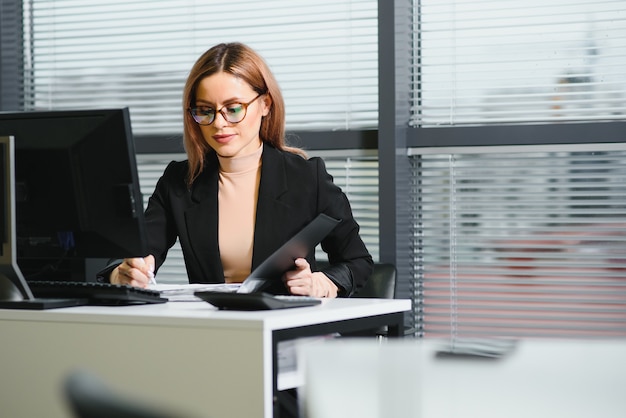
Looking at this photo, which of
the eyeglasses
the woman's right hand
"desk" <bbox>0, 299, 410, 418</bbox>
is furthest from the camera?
the eyeglasses

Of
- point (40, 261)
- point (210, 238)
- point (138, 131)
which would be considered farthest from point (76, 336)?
point (138, 131)

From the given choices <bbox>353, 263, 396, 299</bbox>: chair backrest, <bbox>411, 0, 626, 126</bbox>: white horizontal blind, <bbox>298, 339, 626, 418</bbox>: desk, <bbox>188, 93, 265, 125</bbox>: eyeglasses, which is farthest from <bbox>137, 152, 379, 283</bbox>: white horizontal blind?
<bbox>298, 339, 626, 418</bbox>: desk

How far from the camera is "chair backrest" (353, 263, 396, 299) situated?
9.67 feet

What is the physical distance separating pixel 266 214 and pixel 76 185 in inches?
28.1

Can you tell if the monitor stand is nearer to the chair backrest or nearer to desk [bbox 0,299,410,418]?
desk [bbox 0,299,410,418]

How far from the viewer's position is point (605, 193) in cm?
338

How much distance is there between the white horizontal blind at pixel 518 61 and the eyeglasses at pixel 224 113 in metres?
1.36

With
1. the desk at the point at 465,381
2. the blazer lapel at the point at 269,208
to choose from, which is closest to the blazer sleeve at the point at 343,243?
the blazer lapel at the point at 269,208

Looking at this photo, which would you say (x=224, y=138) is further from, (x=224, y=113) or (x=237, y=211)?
(x=237, y=211)

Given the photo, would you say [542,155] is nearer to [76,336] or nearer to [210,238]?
[210,238]

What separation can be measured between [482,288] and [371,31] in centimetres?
114

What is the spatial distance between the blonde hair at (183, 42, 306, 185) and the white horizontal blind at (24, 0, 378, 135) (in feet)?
3.57

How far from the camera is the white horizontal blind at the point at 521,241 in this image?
3371mm

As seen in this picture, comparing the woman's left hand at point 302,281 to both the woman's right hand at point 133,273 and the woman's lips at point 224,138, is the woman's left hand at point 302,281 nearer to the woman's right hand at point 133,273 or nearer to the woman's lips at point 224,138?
the woman's right hand at point 133,273
